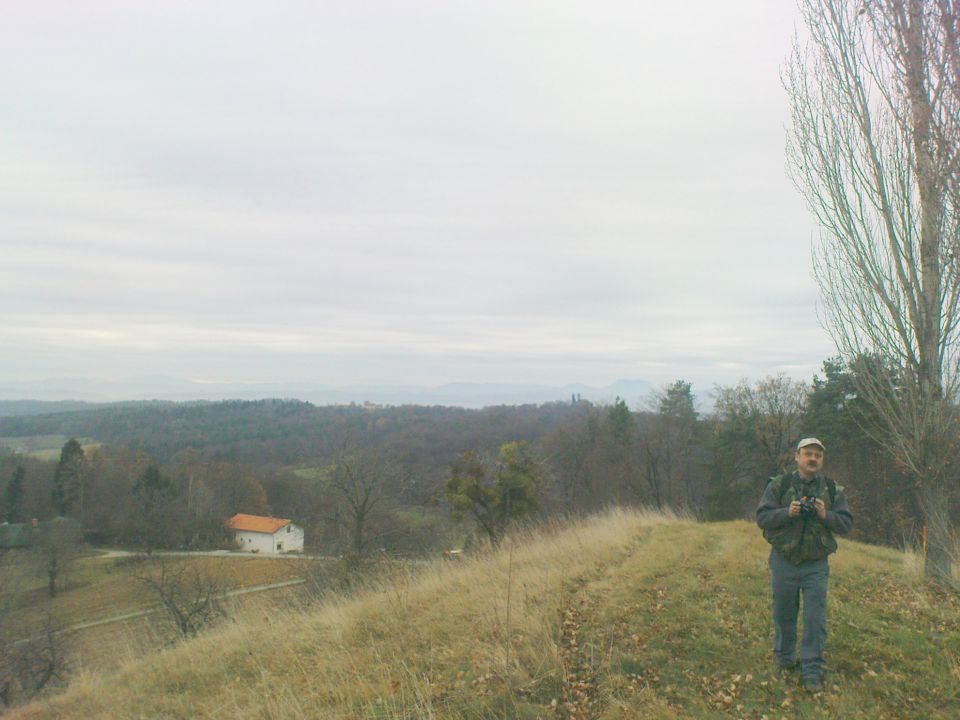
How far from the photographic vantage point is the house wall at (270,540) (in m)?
37.8

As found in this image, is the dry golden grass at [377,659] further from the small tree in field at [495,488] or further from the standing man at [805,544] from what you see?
the small tree in field at [495,488]

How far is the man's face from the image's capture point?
14.3 ft

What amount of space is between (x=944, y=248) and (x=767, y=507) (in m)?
4.16

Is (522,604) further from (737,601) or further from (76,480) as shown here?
(76,480)

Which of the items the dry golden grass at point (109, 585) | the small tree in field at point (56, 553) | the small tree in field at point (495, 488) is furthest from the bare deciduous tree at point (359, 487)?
the small tree in field at point (56, 553)

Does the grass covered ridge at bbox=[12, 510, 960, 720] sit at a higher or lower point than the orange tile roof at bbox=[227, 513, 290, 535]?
higher

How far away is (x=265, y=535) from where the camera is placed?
3859 centimetres

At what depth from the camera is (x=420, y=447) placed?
46594 millimetres

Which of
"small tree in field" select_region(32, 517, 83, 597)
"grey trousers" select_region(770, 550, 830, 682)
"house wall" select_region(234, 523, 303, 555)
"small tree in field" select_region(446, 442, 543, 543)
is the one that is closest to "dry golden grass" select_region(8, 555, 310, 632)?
"small tree in field" select_region(32, 517, 83, 597)

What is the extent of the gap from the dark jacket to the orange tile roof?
124ft

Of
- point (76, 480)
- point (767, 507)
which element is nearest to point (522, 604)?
point (767, 507)

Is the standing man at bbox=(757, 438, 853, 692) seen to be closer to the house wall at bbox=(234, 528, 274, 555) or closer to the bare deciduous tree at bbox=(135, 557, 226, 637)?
the bare deciduous tree at bbox=(135, 557, 226, 637)

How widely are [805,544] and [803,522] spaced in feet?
0.50

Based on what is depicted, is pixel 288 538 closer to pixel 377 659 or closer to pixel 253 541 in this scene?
pixel 253 541
